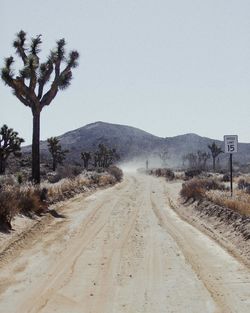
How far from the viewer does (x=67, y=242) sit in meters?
11.5

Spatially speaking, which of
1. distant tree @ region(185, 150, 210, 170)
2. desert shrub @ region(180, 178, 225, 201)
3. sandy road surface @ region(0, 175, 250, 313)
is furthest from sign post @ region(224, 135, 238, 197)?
distant tree @ region(185, 150, 210, 170)

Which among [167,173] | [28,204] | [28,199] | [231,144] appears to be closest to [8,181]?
[28,199]

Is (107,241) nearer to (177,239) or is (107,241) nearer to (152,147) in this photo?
(177,239)

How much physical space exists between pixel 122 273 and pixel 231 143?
11.9m

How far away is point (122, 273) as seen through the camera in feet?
27.7

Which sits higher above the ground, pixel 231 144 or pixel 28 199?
pixel 231 144

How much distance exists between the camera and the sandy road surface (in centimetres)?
676

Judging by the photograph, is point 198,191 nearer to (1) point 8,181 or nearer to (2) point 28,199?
(2) point 28,199

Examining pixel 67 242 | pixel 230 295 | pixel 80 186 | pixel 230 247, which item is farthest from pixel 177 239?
pixel 80 186

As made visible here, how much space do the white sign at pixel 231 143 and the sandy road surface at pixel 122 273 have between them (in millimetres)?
6282

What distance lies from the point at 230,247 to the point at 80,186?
18.3m

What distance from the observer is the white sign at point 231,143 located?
19.0 meters

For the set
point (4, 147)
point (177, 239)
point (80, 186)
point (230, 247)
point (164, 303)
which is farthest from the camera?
point (4, 147)

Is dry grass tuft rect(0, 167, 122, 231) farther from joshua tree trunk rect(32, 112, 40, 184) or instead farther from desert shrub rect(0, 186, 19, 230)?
joshua tree trunk rect(32, 112, 40, 184)
